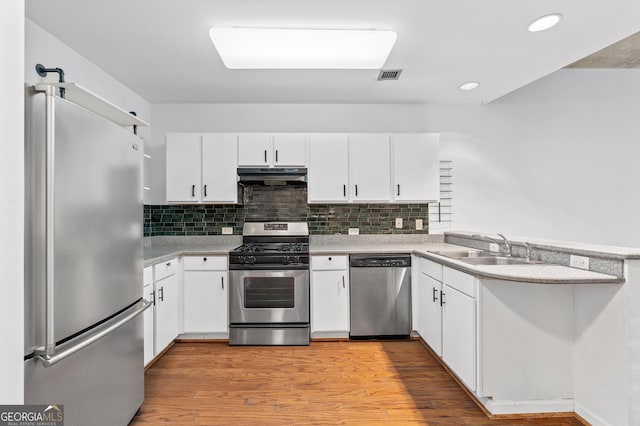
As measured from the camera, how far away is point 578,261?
6.79 ft

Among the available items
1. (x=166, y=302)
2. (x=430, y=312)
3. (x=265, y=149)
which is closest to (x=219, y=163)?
(x=265, y=149)

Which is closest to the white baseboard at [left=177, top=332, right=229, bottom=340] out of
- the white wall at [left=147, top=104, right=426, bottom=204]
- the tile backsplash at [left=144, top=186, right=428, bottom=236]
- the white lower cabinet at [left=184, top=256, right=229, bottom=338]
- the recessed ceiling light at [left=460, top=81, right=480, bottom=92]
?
the white lower cabinet at [left=184, top=256, right=229, bottom=338]

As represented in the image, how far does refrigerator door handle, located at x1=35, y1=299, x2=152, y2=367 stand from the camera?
1272 mm

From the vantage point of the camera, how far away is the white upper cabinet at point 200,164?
3.55 m

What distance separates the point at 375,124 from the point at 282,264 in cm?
198

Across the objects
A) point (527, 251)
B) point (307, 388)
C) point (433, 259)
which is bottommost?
point (307, 388)

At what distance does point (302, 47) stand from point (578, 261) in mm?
2286

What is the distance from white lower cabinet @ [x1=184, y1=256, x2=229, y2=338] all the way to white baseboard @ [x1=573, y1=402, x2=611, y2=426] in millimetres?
2757

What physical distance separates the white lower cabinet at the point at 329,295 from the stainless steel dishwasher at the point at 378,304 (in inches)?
3.5

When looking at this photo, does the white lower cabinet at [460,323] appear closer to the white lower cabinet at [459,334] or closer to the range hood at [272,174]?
the white lower cabinet at [459,334]

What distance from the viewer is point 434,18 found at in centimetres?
219

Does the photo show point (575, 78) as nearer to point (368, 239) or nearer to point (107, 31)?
point (368, 239)

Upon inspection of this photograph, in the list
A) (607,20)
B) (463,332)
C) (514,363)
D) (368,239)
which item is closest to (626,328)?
(514,363)

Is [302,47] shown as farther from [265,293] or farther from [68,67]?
[265,293]
